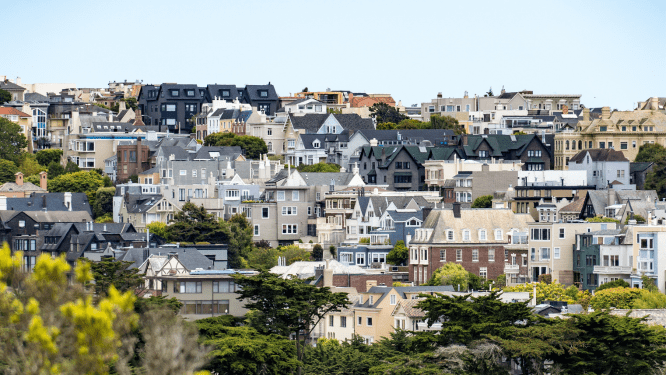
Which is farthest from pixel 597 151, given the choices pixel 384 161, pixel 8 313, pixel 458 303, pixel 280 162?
pixel 8 313

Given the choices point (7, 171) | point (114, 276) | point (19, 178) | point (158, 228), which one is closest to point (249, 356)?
point (114, 276)

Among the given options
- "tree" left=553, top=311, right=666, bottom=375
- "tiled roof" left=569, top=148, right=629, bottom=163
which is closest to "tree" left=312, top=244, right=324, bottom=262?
"tiled roof" left=569, top=148, right=629, bottom=163

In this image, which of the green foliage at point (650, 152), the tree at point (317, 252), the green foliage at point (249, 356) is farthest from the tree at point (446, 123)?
the green foliage at point (249, 356)

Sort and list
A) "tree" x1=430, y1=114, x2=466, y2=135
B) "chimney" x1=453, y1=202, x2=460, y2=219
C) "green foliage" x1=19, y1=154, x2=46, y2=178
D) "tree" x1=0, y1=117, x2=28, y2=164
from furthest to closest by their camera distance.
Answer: "tree" x1=430, y1=114, x2=466, y2=135
"tree" x1=0, y1=117, x2=28, y2=164
"green foliage" x1=19, y1=154, x2=46, y2=178
"chimney" x1=453, y1=202, x2=460, y2=219

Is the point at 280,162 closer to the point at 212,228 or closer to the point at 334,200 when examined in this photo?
the point at 334,200

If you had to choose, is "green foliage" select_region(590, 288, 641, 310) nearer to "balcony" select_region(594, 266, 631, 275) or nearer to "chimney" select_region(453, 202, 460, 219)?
"balcony" select_region(594, 266, 631, 275)

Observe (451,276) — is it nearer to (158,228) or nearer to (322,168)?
(158,228)
